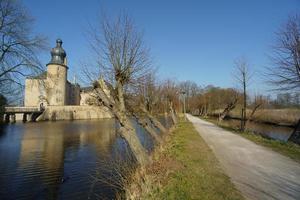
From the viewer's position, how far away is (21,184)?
33.3ft

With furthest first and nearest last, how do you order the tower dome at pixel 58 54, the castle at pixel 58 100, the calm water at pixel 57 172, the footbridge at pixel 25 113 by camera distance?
the tower dome at pixel 58 54 → the castle at pixel 58 100 → the footbridge at pixel 25 113 → the calm water at pixel 57 172

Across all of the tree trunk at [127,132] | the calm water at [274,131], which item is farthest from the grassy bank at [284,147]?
the calm water at [274,131]

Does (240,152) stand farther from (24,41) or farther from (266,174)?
(24,41)

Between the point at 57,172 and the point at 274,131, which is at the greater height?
the point at 274,131

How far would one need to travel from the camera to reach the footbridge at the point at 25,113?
5798cm

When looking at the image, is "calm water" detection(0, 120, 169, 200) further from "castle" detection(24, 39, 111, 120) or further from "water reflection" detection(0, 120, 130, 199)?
"castle" detection(24, 39, 111, 120)

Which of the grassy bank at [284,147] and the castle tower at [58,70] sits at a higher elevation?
the castle tower at [58,70]

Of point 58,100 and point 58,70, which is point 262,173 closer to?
point 58,100

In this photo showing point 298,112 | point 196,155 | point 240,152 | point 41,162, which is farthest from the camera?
point 298,112

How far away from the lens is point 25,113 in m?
63.2

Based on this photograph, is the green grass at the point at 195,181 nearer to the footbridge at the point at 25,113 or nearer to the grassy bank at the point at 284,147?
the grassy bank at the point at 284,147

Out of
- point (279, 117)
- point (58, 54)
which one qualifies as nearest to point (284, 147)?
point (279, 117)

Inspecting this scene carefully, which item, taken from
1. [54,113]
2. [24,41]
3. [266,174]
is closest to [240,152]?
[266,174]

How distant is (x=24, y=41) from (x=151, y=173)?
12.2 m
